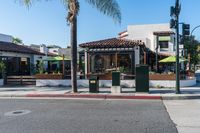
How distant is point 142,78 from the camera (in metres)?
18.8

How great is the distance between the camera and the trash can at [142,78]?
1870 cm

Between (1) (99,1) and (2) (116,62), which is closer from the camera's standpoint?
(1) (99,1)

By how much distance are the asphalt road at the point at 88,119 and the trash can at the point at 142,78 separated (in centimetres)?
431

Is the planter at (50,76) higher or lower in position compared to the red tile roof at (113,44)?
lower

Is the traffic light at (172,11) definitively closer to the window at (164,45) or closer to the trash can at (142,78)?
the trash can at (142,78)

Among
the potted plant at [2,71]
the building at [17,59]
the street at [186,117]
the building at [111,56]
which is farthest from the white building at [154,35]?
the street at [186,117]

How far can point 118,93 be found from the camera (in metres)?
19.1

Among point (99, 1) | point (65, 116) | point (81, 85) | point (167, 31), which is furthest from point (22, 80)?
point (167, 31)

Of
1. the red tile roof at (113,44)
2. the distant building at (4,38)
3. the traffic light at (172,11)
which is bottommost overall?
the red tile roof at (113,44)

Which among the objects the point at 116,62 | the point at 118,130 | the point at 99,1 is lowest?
the point at 118,130

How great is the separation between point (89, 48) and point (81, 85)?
4488 millimetres

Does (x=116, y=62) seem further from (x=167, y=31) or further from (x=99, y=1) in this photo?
(x=167, y=31)

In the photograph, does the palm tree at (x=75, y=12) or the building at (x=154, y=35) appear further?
the building at (x=154, y=35)

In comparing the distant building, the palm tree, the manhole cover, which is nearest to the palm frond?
the palm tree
